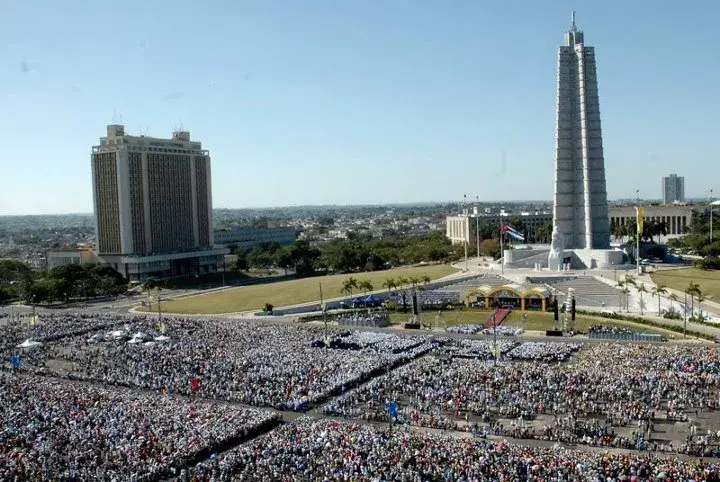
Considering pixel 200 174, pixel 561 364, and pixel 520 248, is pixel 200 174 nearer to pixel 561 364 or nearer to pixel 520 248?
pixel 520 248

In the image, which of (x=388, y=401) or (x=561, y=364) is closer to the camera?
(x=388, y=401)

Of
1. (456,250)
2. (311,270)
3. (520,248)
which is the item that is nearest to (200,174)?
(311,270)

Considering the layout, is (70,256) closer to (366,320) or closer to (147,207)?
(147,207)

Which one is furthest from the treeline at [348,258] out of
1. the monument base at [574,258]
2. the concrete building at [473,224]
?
the concrete building at [473,224]

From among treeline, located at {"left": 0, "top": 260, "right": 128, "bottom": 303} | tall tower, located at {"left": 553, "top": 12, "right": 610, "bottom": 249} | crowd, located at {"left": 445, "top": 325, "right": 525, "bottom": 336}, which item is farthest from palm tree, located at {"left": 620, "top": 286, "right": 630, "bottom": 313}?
treeline, located at {"left": 0, "top": 260, "right": 128, "bottom": 303}

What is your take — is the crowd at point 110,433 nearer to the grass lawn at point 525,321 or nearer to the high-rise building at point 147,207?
the grass lawn at point 525,321

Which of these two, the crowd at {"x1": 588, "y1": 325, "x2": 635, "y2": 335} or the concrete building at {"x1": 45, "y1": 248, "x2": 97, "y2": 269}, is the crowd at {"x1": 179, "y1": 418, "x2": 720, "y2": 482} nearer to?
the crowd at {"x1": 588, "y1": 325, "x2": 635, "y2": 335}

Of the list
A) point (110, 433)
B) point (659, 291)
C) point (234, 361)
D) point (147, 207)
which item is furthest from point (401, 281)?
point (147, 207)
